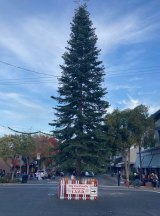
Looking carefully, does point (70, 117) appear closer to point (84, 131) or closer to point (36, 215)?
Answer: point (84, 131)

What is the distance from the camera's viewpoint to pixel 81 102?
31.7m

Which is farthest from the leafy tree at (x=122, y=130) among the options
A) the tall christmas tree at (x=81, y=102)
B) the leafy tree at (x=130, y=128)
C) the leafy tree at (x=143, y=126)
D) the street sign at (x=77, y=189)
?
Answer: the street sign at (x=77, y=189)

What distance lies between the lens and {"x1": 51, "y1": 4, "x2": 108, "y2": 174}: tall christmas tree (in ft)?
102

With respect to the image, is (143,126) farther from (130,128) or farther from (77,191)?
(77,191)

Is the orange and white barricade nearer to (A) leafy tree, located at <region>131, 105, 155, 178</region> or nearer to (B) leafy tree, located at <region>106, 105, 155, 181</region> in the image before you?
(B) leafy tree, located at <region>106, 105, 155, 181</region>

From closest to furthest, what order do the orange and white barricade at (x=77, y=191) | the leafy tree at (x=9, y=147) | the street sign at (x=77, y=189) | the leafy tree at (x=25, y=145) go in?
the orange and white barricade at (x=77, y=191), the street sign at (x=77, y=189), the leafy tree at (x=9, y=147), the leafy tree at (x=25, y=145)

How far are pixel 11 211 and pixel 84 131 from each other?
14.9 m

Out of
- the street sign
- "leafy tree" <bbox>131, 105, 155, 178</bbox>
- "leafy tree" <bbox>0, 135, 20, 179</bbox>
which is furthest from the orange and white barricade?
"leafy tree" <bbox>0, 135, 20, 179</bbox>

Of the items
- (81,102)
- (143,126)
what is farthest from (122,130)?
(81,102)

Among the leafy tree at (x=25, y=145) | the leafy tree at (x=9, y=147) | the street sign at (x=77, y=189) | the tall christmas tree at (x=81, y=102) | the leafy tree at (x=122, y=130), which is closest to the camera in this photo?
the street sign at (x=77, y=189)

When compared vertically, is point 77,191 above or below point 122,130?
below

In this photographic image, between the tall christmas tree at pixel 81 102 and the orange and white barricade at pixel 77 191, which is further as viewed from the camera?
the tall christmas tree at pixel 81 102

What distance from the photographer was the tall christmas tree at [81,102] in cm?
3106

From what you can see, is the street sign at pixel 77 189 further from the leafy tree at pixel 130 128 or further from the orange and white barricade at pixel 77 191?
the leafy tree at pixel 130 128
